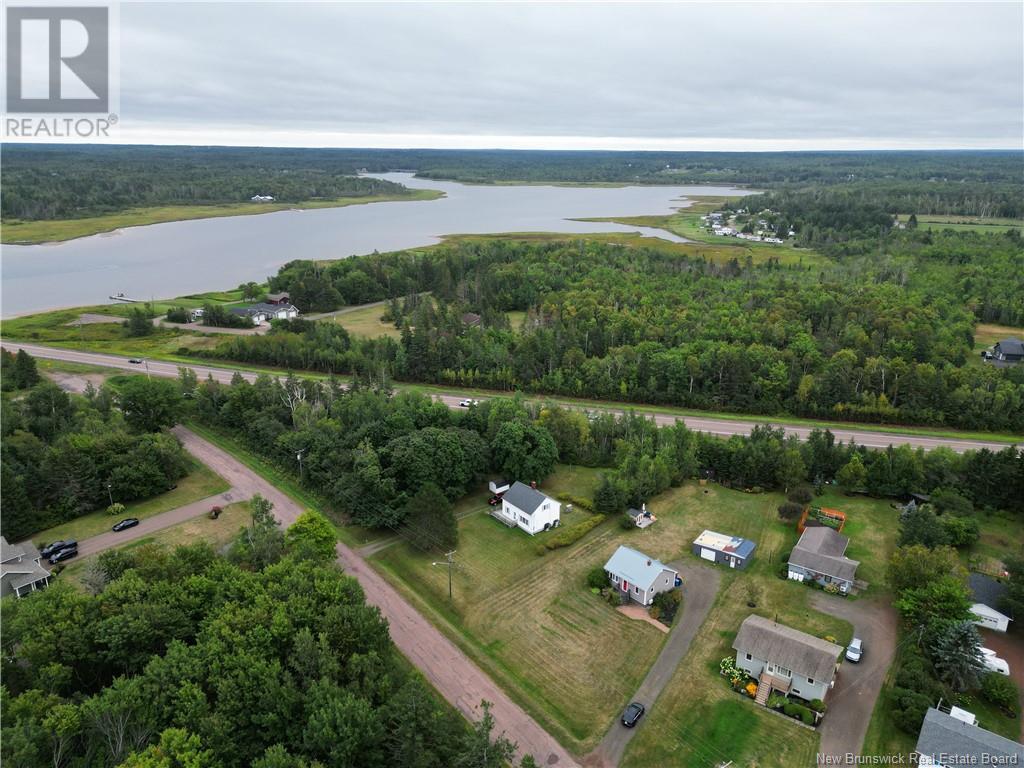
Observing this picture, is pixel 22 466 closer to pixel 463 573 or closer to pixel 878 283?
pixel 463 573

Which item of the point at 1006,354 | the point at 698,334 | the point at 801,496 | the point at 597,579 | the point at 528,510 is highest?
the point at 1006,354

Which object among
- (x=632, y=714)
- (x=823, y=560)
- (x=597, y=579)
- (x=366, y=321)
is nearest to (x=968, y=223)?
(x=366, y=321)

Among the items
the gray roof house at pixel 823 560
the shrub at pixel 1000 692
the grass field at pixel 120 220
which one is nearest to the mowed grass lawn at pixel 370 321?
the gray roof house at pixel 823 560

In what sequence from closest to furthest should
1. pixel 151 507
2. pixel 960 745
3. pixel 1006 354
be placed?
1. pixel 960 745
2. pixel 151 507
3. pixel 1006 354

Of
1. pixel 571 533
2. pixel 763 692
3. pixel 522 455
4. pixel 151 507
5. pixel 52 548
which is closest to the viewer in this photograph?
pixel 763 692

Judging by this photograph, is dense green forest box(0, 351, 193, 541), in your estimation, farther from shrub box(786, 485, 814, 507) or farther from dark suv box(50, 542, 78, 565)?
shrub box(786, 485, 814, 507)

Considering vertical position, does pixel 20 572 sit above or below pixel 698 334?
below

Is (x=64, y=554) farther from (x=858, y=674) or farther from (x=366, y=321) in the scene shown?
(x=366, y=321)

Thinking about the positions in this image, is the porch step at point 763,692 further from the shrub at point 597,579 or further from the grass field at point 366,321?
the grass field at point 366,321
